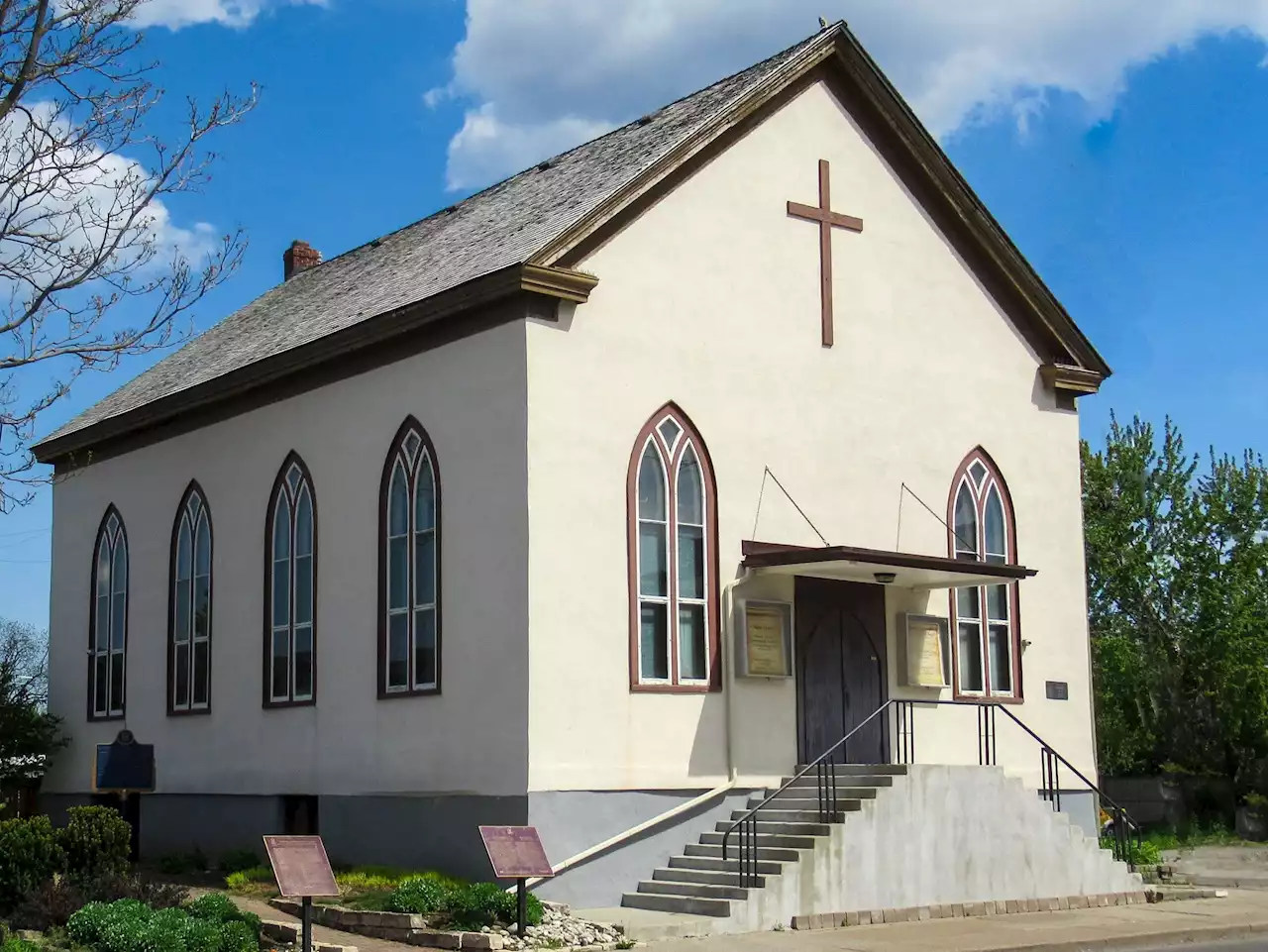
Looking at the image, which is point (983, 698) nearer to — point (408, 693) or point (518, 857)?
point (408, 693)

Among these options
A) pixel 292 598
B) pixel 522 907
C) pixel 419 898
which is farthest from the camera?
pixel 292 598

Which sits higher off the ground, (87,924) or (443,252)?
(443,252)

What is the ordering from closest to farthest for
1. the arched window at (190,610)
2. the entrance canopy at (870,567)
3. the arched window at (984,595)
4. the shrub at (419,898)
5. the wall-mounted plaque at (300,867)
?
the wall-mounted plaque at (300,867), the shrub at (419,898), the entrance canopy at (870,567), the arched window at (984,595), the arched window at (190,610)

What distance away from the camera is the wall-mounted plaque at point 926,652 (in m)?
21.6

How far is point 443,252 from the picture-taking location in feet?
74.1

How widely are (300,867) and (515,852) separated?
8.37 ft

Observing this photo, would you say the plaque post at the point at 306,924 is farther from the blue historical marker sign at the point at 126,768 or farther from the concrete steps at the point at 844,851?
the blue historical marker sign at the point at 126,768

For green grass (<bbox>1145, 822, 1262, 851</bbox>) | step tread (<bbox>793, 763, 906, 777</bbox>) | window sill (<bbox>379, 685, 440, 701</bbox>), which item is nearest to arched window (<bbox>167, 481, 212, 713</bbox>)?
window sill (<bbox>379, 685, 440, 701</bbox>)

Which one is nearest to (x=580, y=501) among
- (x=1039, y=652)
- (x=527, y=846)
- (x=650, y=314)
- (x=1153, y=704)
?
(x=650, y=314)

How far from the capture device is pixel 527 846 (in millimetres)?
15953

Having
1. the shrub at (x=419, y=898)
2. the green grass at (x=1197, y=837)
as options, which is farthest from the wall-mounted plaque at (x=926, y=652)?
the green grass at (x=1197, y=837)

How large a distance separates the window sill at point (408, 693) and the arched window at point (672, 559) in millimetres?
2315

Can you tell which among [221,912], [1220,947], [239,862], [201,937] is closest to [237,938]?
[201,937]

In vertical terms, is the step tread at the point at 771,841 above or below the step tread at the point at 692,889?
above
